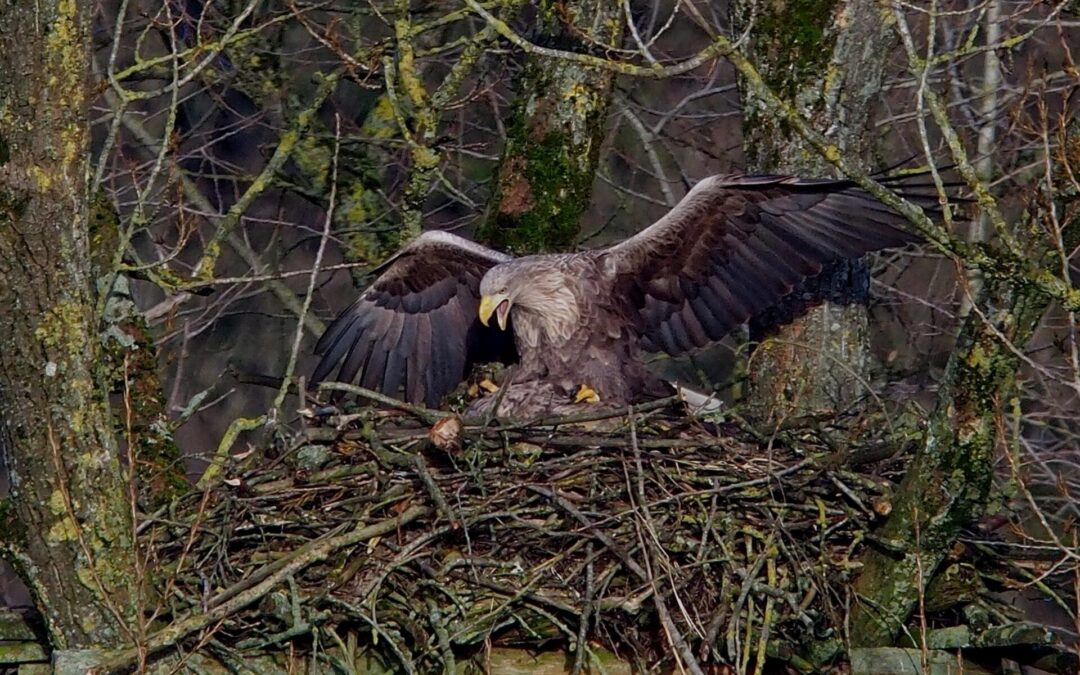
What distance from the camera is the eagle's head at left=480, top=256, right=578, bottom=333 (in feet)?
23.1

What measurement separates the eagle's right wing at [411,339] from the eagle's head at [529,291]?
74cm

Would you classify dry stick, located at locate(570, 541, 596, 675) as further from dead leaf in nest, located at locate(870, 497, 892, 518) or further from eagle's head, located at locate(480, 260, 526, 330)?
eagle's head, located at locate(480, 260, 526, 330)

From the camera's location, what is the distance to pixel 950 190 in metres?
7.60

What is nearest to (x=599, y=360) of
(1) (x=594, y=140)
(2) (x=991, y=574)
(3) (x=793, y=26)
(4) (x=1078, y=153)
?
(1) (x=594, y=140)

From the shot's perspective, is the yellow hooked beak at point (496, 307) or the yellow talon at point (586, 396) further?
the yellow hooked beak at point (496, 307)

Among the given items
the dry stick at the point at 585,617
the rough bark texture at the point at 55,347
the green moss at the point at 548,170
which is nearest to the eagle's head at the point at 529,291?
the green moss at the point at 548,170

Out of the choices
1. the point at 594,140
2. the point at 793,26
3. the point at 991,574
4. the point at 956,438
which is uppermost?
the point at 793,26

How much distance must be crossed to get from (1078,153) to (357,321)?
13.4 feet

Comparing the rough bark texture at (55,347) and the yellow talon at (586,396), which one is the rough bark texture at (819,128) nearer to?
the yellow talon at (586,396)

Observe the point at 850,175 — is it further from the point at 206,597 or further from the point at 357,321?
the point at 357,321

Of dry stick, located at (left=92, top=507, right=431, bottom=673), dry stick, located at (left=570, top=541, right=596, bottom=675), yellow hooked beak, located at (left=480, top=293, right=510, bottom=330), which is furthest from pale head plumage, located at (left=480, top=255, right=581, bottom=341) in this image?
dry stick, located at (left=570, top=541, right=596, bottom=675)

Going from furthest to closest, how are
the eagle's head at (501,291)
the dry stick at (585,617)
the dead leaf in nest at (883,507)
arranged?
the eagle's head at (501,291) → the dead leaf in nest at (883,507) → the dry stick at (585,617)

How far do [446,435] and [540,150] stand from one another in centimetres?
220

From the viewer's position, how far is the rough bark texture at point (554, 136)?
7.59m
